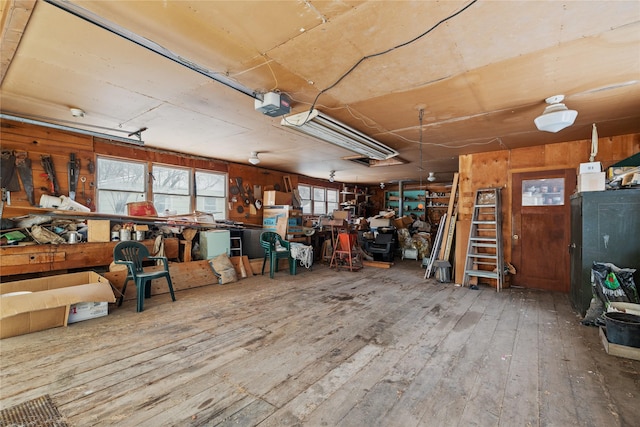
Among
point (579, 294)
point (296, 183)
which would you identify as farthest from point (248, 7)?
point (296, 183)

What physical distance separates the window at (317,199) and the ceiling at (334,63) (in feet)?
16.9

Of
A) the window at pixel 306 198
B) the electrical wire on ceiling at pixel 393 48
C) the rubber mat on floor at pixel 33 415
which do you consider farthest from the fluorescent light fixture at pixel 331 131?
the window at pixel 306 198

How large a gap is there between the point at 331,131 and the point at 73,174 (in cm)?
417

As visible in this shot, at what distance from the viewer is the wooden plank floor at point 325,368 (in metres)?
1.71

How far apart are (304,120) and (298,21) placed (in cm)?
147

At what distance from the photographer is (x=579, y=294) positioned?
3.43 metres

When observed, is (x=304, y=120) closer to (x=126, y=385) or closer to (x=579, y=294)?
(x=126, y=385)

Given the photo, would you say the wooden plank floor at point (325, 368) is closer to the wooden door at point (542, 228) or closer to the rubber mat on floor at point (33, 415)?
the rubber mat on floor at point (33, 415)

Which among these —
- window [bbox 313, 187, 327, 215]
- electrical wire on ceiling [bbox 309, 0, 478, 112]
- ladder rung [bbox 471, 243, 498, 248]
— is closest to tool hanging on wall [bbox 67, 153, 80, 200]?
electrical wire on ceiling [bbox 309, 0, 478, 112]

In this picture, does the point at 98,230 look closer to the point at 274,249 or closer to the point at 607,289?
the point at 274,249

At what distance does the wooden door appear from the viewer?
4.54 meters

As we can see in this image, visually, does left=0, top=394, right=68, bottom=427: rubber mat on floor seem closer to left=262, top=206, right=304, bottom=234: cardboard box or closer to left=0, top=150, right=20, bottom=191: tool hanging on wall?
left=0, top=150, right=20, bottom=191: tool hanging on wall

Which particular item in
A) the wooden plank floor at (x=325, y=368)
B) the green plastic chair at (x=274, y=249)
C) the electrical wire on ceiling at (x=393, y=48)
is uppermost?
the electrical wire on ceiling at (x=393, y=48)

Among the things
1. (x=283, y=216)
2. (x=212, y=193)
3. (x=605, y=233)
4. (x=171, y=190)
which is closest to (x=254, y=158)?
(x=212, y=193)
